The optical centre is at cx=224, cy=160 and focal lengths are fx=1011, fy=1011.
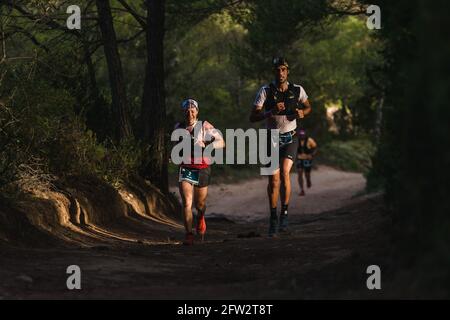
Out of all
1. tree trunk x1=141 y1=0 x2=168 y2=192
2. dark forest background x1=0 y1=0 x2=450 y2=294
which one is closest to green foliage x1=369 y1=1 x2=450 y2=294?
dark forest background x1=0 y1=0 x2=450 y2=294

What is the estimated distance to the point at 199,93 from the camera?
39.9 m

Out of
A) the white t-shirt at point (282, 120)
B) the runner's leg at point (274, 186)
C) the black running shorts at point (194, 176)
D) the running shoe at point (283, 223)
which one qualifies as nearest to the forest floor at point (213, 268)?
the running shoe at point (283, 223)

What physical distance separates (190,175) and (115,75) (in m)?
5.94

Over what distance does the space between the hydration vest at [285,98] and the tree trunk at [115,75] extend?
5.28 metres

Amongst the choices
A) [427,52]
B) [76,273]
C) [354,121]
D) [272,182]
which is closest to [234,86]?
[354,121]

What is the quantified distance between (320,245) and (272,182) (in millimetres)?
1611

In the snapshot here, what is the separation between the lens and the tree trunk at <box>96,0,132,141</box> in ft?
57.1

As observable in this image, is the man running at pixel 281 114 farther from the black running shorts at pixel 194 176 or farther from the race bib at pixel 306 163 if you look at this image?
the race bib at pixel 306 163

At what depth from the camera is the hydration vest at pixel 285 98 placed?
12859 mm

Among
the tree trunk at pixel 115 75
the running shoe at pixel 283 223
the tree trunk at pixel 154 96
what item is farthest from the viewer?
the tree trunk at pixel 154 96

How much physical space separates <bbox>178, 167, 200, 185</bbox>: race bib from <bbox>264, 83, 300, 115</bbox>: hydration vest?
55.7 inches

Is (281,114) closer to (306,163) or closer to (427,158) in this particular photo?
(427,158)

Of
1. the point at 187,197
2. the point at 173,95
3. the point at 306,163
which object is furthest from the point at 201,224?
the point at 173,95
